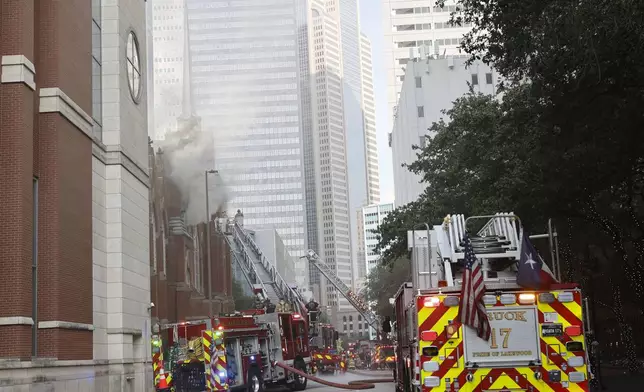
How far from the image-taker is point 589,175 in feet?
63.9

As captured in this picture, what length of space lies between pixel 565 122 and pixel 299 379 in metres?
18.1

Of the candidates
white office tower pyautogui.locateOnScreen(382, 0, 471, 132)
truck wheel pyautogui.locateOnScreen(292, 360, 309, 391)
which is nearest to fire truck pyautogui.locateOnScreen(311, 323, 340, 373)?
truck wheel pyautogui.locateOnScreen(292, 360, 309, 391)

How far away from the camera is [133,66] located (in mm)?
23031

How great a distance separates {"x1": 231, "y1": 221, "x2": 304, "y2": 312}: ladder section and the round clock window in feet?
63.4

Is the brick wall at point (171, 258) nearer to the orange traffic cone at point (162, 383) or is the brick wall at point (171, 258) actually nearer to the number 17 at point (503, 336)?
the orange traffic cone at point (162, 383)

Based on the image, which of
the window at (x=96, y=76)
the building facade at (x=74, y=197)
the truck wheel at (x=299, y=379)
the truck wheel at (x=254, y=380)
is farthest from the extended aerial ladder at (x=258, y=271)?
the window at (x=96, y=76)

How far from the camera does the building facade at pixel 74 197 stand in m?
14.6

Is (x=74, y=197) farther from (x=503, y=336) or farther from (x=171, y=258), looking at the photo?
(x=171, y=258)

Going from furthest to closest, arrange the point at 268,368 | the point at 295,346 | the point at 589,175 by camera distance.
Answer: the point at 295,346 → the point at 268,368 → the point at 589,175

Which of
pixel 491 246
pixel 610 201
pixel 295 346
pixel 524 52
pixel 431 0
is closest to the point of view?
pixel 491 246

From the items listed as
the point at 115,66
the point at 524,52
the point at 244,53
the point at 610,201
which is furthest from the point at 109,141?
the point at 244,53

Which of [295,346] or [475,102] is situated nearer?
[295,346]

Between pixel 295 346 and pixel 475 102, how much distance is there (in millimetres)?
12104

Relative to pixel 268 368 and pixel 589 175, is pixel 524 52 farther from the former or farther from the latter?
pixel 268 368
